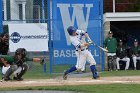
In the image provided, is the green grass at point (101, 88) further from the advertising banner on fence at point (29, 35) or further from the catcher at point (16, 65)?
the advertising banner on fence at point (29, 35)

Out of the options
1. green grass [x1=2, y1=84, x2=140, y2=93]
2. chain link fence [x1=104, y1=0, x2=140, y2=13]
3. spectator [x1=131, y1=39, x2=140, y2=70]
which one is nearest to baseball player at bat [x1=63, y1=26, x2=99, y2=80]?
green grass [x1=2, y1=84, x2=140, y2=93]

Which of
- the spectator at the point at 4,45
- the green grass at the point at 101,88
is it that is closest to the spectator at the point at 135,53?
the spectator at the point at 4,45

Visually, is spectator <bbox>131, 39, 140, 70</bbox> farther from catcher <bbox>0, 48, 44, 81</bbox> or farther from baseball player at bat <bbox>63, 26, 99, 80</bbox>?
catcher <bbox>0, 48, 44, 81</bbox>

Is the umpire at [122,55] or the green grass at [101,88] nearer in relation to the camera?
the green grass at [101,88]

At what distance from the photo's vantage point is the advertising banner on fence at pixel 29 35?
20.0 metres

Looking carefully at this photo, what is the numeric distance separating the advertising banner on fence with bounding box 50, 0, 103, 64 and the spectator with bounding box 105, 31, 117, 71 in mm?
649

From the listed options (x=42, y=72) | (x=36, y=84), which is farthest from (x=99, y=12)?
(x=36, y=84)

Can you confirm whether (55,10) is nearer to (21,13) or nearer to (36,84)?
(21,13)

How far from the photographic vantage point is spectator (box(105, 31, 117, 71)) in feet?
69.6

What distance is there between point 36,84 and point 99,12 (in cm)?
711

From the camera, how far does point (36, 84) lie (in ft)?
47.0

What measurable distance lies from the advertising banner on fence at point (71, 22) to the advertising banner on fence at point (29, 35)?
43cm

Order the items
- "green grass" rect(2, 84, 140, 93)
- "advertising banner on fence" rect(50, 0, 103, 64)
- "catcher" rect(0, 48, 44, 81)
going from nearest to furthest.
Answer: "green grass" rect(2, 84, 140, 93) < "catcher" rect(0, 48, 44, 81) < "advertising banner on fence" rect(50, 0, 103, 64)

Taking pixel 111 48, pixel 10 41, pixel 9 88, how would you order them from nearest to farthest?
pixel 9 88 → pixel 10 41 → pixel 111 48
